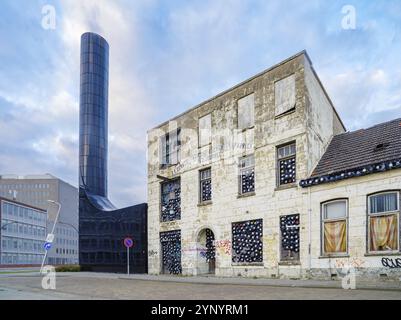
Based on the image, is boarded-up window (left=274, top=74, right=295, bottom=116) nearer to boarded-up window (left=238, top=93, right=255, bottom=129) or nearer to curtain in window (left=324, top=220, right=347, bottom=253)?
boarded-up window (left=238, top=93, right=255, bottom=129)

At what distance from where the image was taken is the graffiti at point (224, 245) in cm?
2256

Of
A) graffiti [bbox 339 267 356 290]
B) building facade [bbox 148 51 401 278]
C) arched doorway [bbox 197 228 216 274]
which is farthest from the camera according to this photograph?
arched doorway [bbox 197 228 216 274]

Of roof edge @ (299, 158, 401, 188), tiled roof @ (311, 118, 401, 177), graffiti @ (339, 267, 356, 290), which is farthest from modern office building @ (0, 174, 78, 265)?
graffiti @ (339, 267, 356, 290)

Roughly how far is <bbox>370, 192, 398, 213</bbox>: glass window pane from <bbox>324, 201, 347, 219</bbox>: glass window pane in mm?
1240

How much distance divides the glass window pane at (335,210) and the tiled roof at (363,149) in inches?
54.0

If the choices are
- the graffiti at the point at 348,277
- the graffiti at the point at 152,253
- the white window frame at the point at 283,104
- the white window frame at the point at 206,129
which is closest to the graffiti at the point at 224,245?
the white window frame at the point at 206,129

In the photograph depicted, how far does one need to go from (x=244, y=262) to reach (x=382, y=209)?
7650 mm

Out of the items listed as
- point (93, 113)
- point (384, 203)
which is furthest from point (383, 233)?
point (93, 113)

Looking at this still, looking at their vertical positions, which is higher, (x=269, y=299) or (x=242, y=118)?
(x=242, y=118)

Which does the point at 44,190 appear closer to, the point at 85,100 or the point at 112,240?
the point at 85,100

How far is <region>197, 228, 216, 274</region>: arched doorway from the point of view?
79.5 feet
